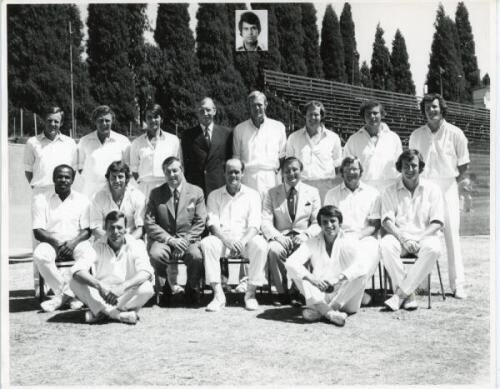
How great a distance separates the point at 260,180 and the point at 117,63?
13046mm

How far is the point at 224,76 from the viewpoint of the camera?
62.2ft

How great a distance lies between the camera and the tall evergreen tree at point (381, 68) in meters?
9.08

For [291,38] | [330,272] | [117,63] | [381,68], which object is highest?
[291,38]

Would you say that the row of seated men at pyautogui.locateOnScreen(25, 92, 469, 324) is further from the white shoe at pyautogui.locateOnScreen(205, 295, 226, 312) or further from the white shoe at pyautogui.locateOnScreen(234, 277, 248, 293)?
the white shoe at pyautogui.locateOnScreen(205, 295, 226, 312)

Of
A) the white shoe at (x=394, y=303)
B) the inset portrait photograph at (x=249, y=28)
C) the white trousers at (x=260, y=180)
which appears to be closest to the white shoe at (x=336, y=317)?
the white shoe at (x=394, y=303)

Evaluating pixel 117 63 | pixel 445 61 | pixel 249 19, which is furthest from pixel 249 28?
pixel 117 63

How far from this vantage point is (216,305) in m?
5.45

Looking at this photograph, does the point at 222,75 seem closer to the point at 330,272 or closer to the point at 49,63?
the point at 49,63

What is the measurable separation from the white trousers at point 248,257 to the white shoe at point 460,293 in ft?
6.16

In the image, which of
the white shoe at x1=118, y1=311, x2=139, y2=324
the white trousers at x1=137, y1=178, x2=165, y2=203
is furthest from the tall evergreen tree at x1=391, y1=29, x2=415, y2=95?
the white shoe at x1=118, y1=311, x2=139, y2=324

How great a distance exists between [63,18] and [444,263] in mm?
9313

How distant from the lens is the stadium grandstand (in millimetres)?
9680

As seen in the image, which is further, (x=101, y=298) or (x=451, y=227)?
(x=451, y=227)

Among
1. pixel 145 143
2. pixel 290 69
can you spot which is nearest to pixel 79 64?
pixel 290 69
